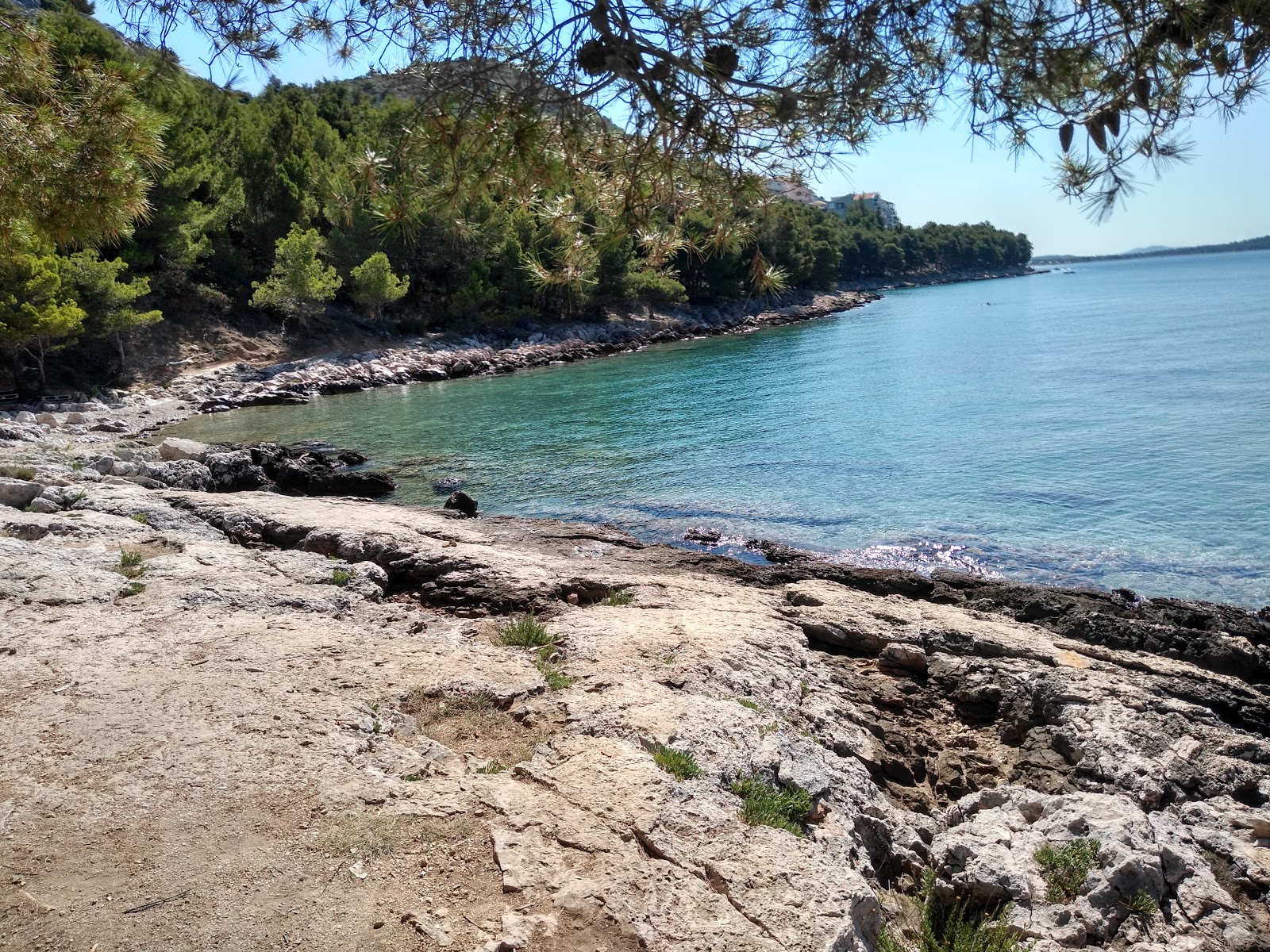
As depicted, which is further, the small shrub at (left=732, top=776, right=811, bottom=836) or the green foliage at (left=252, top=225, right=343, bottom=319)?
the green foliage at (left=252, top=225, right=343, bottom=319)

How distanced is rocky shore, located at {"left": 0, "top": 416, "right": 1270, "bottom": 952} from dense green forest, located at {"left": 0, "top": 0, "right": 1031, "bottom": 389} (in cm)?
297

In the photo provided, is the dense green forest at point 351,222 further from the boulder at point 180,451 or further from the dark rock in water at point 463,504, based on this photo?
the boulder at point 180,451

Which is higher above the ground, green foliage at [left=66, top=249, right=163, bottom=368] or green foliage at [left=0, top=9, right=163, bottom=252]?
green foliage at [left=66, top=249, right=163, bottom=368]

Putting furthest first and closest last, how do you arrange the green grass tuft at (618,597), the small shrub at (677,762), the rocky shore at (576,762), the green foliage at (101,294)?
1. the green foliage at (101,294)
2. the green grass tuft at (618,597)
3. the small shrub at (677,762)
4. the rocky shore at (576,762)

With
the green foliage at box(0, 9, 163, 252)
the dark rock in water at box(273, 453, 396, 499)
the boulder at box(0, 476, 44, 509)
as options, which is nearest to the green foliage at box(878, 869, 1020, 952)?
the green foliage at box(0, 9, 163, 252)

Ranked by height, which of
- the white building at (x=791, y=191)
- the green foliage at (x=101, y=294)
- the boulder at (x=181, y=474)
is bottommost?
the boulder at (x=181, y=474)

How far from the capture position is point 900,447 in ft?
73.6

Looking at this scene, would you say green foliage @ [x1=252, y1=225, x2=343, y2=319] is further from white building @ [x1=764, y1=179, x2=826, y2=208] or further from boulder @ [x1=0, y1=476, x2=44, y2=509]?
white building @ [x1=764, y1=179, x2=826, y2=208]

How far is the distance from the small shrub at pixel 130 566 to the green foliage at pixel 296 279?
126ft

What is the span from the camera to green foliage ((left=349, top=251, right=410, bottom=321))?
1848 inches

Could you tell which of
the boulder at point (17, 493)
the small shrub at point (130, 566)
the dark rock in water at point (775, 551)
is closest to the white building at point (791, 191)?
the small shrub at point (130, 566)

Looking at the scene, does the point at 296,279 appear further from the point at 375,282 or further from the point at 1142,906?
the point at 1142,906

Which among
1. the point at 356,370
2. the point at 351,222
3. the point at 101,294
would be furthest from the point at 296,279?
the point at 351,222

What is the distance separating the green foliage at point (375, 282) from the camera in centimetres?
4694
